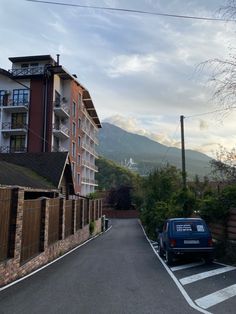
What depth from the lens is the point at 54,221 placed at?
18.9 m

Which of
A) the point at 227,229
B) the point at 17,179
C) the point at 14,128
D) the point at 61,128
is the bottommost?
the point at 227,229

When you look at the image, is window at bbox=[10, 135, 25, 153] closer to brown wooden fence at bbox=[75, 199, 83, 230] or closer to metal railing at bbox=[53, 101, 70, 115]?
metal railing at bbox=[53, 101, 70, 115]

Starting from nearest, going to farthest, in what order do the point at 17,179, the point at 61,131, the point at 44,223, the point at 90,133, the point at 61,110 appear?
the point at 44,223 → the point at 17,179 → the point at 61,131 → the point at 61,110 → the point at 90,133

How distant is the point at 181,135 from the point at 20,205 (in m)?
21.0

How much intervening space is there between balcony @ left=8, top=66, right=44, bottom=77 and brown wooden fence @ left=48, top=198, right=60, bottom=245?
120ft

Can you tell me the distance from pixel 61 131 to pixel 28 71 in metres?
9.21

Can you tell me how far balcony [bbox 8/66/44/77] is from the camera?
5394 cm

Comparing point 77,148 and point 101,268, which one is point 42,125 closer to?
point 77,148

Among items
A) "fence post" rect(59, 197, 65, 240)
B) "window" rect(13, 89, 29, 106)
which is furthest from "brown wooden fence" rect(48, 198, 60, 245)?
"window" rect(13, 89, 29, 106)

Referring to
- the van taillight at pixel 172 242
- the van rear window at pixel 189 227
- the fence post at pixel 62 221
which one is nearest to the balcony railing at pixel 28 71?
the fence post at pixel 62 221

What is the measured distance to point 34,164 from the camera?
32.8 m

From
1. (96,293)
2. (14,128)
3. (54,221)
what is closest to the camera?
(96,293)

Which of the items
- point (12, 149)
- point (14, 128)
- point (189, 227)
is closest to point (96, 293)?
point (189, 227)

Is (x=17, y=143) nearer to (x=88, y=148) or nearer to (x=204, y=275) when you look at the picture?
(x=88, y=148)
